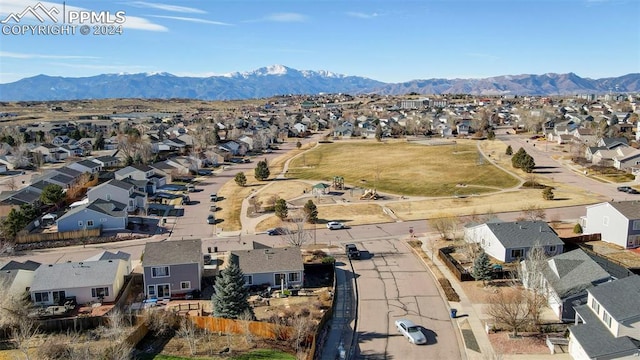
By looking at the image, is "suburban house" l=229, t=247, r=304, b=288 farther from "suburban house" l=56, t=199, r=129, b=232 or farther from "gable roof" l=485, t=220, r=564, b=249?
"suburban house" l=56, t=199, r=129, b=232

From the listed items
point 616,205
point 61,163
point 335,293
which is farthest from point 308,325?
point 61,163

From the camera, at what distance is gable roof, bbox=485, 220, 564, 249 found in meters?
44.5

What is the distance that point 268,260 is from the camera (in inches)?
1629

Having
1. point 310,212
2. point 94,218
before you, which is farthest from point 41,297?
point 310,212

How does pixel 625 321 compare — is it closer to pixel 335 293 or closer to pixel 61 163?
pixel 335 293

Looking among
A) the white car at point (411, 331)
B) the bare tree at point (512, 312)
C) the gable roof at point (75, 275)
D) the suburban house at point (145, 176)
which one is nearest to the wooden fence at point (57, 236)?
the gable roof at point (75, 275)

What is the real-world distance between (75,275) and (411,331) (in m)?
26.8

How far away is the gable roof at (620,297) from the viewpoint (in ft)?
91.2

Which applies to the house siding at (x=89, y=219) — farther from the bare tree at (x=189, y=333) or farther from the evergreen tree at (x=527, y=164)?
the evergreen tree at (x=527, y=164)

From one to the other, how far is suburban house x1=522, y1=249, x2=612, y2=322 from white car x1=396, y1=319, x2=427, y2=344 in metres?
9.62

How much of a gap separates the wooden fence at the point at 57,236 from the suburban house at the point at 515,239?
41.4m

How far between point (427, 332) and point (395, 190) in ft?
150

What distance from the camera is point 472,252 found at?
150ft

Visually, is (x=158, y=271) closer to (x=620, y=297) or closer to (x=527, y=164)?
(x=620, y=297)
